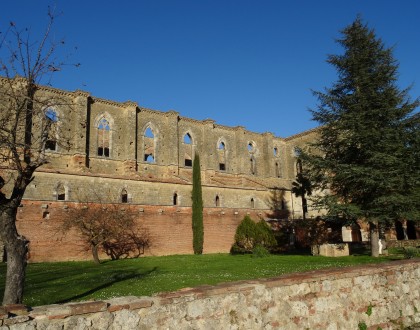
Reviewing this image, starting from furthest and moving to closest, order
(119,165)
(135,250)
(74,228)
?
(119,165) → (135,250) → (74,228)

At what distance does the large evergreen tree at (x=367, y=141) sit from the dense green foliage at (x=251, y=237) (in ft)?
19.8

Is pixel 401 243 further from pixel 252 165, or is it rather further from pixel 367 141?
pixel 252 165

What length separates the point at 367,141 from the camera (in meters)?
18.4

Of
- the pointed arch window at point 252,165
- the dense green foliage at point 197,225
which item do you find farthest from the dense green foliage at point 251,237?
the pointed arch window at point 252,165

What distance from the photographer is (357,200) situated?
63.9ft

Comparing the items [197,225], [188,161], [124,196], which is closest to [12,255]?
[197,225]

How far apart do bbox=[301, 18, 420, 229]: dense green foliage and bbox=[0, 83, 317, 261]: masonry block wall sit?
10529 mm

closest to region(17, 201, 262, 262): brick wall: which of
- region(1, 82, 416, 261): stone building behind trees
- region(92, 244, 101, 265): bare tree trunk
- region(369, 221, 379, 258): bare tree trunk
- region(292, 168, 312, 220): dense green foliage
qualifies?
region(1, 82, 416, 261): stone building behind trees

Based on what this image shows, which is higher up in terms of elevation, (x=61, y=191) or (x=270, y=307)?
(x=61, y=191)

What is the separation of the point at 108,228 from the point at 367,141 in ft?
49.5

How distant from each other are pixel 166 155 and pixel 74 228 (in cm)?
1773

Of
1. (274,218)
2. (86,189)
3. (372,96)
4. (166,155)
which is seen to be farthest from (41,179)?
(372,96)

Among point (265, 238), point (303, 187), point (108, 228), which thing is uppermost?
point (303, 187)

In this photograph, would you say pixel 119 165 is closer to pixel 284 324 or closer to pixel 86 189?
pixel 86 189
